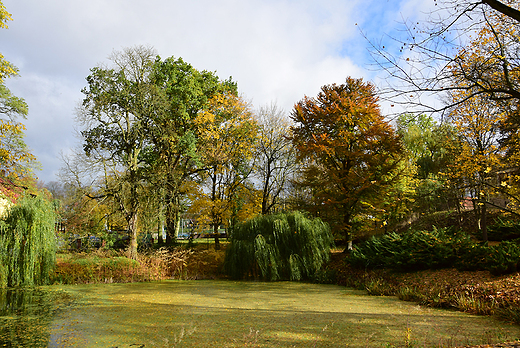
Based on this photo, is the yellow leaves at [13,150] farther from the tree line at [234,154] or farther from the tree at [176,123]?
the tree at [176,123]

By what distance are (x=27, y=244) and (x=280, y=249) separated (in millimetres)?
7972

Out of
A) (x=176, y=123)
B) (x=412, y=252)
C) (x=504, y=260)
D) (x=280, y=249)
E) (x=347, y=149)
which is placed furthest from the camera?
(x=176, y=123)

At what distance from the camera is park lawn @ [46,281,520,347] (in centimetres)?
455

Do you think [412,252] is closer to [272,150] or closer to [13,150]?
[272,150]

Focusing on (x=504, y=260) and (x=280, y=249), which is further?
(x=280, y=249)

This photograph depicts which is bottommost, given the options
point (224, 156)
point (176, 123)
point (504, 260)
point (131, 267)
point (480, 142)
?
point (131, 267)

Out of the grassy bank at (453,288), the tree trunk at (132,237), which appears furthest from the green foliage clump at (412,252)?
the tree trunk at (132,237)

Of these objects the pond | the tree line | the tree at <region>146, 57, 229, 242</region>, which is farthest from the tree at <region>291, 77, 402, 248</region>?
the tree at <region>146, 57, 229, 242</region>

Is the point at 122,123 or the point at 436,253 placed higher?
the point at 122,123

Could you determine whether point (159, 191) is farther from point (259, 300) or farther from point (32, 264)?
point (259, 300)

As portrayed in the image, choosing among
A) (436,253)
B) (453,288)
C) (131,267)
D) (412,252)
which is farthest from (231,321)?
(131,267)

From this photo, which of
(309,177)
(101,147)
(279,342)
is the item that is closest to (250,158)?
(309,177)

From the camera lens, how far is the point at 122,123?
1519 cm

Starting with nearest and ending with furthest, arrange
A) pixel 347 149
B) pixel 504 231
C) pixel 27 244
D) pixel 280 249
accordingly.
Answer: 1. pixel 27 244
2. pixel 280 249
3. pixel 504 231
4. pixel 347 149
